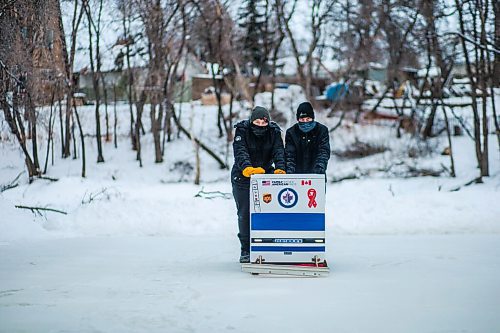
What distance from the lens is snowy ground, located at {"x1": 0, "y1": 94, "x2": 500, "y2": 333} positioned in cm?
443

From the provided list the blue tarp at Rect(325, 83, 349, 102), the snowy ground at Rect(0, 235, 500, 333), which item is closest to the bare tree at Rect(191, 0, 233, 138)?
the blue tarp at Rect(325, 83, 349, 102)

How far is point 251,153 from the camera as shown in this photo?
684 centimetres

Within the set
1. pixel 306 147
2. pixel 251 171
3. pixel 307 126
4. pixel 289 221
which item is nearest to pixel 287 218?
pixel 289 221

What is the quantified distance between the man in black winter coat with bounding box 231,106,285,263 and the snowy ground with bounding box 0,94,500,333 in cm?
61

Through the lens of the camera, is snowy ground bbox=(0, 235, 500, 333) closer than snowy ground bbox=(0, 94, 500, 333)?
Yes

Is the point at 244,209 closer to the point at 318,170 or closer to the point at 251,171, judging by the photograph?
the point at 251,171

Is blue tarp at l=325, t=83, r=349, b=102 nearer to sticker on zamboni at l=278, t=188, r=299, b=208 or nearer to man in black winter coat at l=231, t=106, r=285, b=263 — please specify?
man in black winter coat at l=231, t=106, r=285, b=263

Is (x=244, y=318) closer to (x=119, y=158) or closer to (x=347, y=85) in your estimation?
(x=119, y=158)

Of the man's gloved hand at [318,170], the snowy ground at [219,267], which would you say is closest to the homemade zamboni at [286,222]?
the snowy ground at [219,267]

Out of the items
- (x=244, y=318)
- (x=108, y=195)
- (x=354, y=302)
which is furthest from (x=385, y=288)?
(x=108, y=195)

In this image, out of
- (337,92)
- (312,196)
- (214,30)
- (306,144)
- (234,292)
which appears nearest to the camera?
(234,292)

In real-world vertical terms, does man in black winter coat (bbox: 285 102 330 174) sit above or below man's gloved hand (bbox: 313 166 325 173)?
above

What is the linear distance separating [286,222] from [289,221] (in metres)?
0.03

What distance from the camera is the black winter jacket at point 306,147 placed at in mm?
6909
